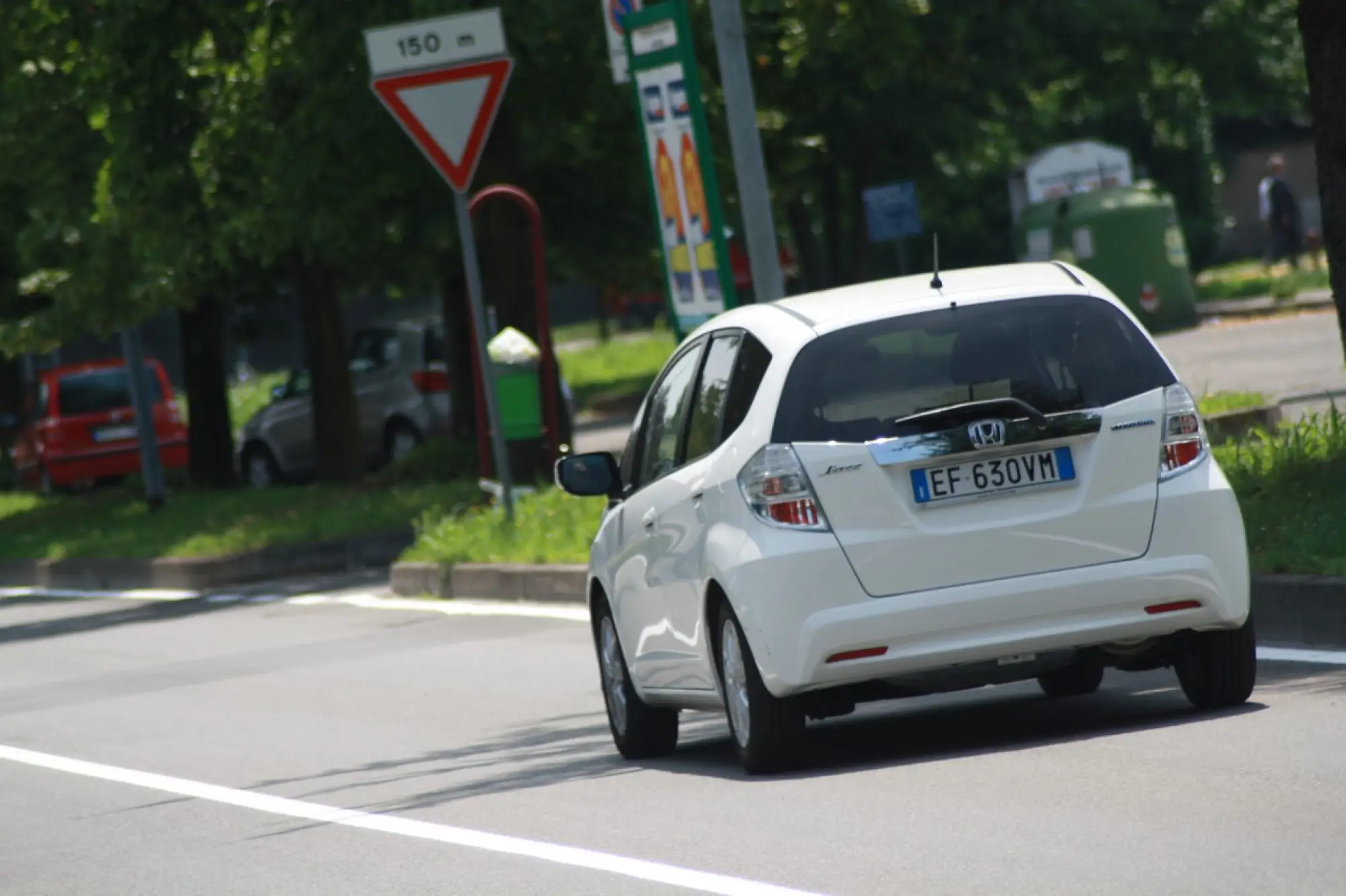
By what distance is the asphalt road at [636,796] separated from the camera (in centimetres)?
Result: 680

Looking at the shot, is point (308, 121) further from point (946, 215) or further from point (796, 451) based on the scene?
point (946, 215)

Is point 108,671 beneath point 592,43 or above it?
beneath

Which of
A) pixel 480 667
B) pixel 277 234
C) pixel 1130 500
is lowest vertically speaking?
pixel 480 667

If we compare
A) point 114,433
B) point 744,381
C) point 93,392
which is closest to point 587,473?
point 744,381

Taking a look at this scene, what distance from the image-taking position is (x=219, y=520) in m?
26.5

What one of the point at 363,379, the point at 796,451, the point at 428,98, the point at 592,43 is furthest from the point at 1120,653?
the point at 363,379

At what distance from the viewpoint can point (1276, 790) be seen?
732 cm

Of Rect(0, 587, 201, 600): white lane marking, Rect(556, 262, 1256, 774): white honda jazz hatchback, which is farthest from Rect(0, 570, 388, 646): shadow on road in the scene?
Rect(556, 262, 1256, 774): white honda jazz hatchback

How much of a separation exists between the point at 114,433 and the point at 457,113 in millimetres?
20997

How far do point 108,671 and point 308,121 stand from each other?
8.37 m

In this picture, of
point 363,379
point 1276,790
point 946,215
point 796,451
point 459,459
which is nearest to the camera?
point 1276,790

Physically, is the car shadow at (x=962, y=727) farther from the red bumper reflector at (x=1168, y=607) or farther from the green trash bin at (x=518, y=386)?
the green trash bin at (x=518, y=386)

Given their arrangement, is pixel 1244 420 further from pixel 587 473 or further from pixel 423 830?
pixel 423 830

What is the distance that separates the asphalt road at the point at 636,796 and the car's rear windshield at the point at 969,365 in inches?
44.5
